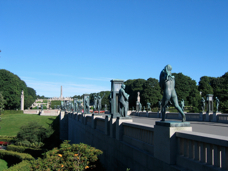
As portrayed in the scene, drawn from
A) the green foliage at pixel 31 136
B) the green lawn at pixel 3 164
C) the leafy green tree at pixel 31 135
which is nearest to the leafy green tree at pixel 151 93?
the leafy green tree at pixel 31 135

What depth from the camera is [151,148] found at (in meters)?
7.01

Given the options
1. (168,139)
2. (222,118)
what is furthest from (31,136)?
(168,139)

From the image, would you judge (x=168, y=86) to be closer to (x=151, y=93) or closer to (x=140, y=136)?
(x=140, y=136)

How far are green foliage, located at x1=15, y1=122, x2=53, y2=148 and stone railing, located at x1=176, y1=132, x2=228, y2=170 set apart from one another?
1169 inches

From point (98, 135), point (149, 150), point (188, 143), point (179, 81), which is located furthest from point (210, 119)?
point (179, 81)

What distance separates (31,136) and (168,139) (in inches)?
1211

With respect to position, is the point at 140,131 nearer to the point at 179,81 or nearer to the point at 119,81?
the point at 119,81

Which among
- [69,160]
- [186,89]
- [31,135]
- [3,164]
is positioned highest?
[186,89]

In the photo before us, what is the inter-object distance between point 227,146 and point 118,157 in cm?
637

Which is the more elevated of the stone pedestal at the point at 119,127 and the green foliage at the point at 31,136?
the stone pedestal at the point at 119,127

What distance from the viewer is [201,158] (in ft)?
16.0

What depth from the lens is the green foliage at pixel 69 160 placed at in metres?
8.70

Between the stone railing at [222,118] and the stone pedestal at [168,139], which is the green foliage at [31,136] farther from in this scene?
the stone pedestal at [168,139]

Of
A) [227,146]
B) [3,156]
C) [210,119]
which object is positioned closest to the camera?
[227,146]
